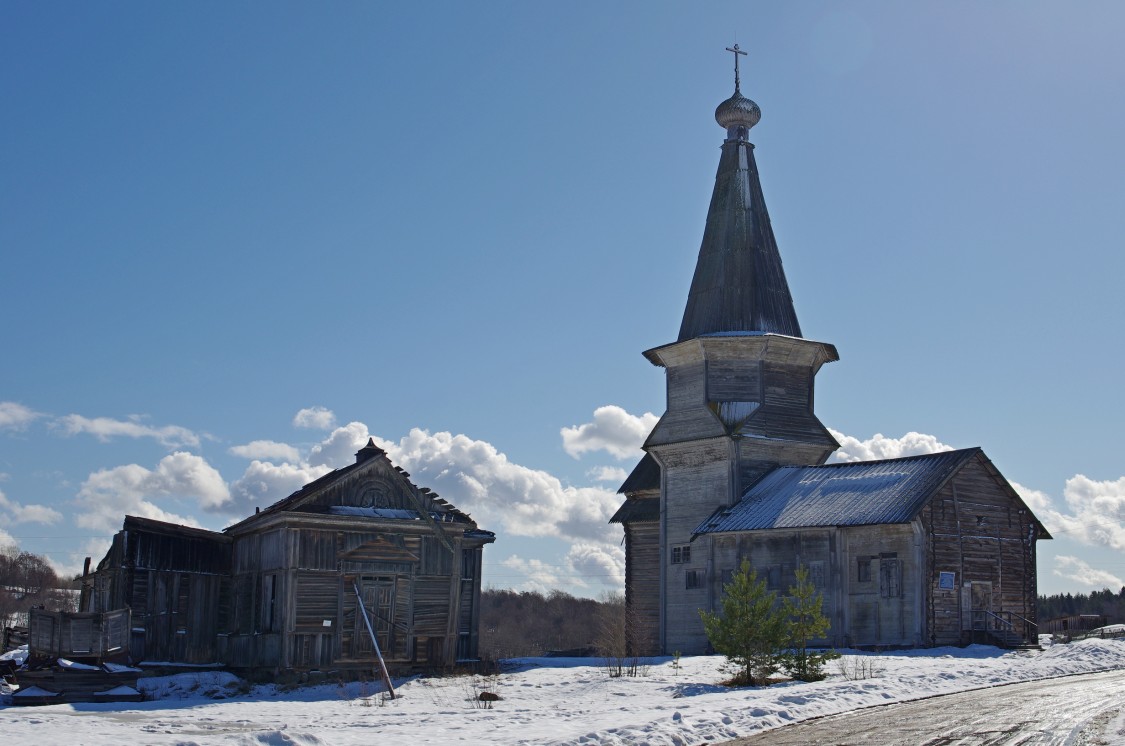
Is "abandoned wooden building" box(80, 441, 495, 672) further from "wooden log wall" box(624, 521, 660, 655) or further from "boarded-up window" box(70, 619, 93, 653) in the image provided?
"wooden log wall" box(624, 521, 660, 655)

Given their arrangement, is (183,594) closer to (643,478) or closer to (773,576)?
(773,576)

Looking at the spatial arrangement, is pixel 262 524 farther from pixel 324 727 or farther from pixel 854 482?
pixel 854 482

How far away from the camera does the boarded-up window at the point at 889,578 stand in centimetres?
3148

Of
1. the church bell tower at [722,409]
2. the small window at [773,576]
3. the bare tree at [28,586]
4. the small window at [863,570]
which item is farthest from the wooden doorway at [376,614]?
the bare tree at [28,586]

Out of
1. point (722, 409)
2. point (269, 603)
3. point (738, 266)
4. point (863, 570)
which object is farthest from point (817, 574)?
point (269, 603)

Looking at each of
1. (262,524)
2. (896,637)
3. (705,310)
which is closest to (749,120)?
(705,310)

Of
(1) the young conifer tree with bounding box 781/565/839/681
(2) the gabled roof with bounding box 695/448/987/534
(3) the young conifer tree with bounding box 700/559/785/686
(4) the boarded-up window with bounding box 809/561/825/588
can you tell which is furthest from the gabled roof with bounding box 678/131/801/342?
(3) the young conifer tree with bounding box 700/559/785/686

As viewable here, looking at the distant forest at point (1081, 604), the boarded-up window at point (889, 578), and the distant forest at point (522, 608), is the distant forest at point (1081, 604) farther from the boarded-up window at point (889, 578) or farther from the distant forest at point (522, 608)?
the boarded-up window at point (889, 578)

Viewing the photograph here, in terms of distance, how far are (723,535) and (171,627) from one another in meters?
16.0

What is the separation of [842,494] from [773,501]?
2.38 meters

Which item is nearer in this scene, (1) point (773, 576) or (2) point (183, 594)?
(2) point (183, 594)

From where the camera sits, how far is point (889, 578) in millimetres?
31688

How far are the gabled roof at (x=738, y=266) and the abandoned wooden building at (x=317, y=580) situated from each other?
544 inches

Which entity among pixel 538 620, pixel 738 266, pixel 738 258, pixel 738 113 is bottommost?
pixel 538 620
